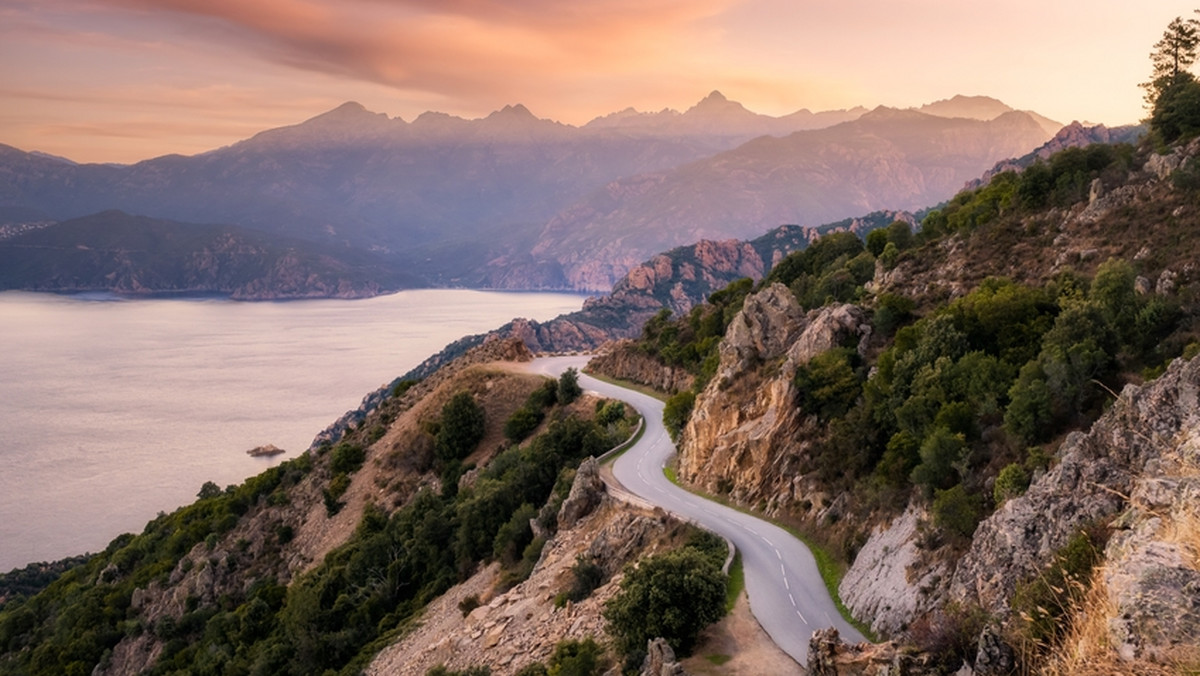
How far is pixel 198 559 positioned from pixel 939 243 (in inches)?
2110

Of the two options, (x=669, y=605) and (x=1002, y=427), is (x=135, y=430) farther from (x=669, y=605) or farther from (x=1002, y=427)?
(x=1002, y=427)

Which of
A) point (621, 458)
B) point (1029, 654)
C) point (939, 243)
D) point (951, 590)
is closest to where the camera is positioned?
point (1029, 654)

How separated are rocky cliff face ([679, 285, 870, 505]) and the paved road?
1.60 metres

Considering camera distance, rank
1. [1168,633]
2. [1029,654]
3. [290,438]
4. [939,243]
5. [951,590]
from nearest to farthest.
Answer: [1168,633], [1029,654], [951,590], [939,243], [290,438]

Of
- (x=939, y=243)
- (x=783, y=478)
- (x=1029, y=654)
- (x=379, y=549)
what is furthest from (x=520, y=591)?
(x=939, y=243)

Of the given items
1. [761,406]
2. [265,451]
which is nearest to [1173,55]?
[761,406]

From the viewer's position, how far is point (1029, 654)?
33.3 ft

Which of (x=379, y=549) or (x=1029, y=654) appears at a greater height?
(x=1029, y=654)

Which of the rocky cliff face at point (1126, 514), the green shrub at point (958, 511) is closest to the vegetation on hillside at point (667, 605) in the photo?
the green shrub at point (958, 511)

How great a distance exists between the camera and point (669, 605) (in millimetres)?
19562

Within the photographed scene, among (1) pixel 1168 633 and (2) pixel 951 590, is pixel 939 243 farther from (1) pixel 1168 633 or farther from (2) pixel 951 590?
(1) pixel 1168 633

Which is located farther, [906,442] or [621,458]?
[621,458]

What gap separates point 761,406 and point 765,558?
934cm

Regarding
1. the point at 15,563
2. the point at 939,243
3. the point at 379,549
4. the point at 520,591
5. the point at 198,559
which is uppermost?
the point at 939,243
